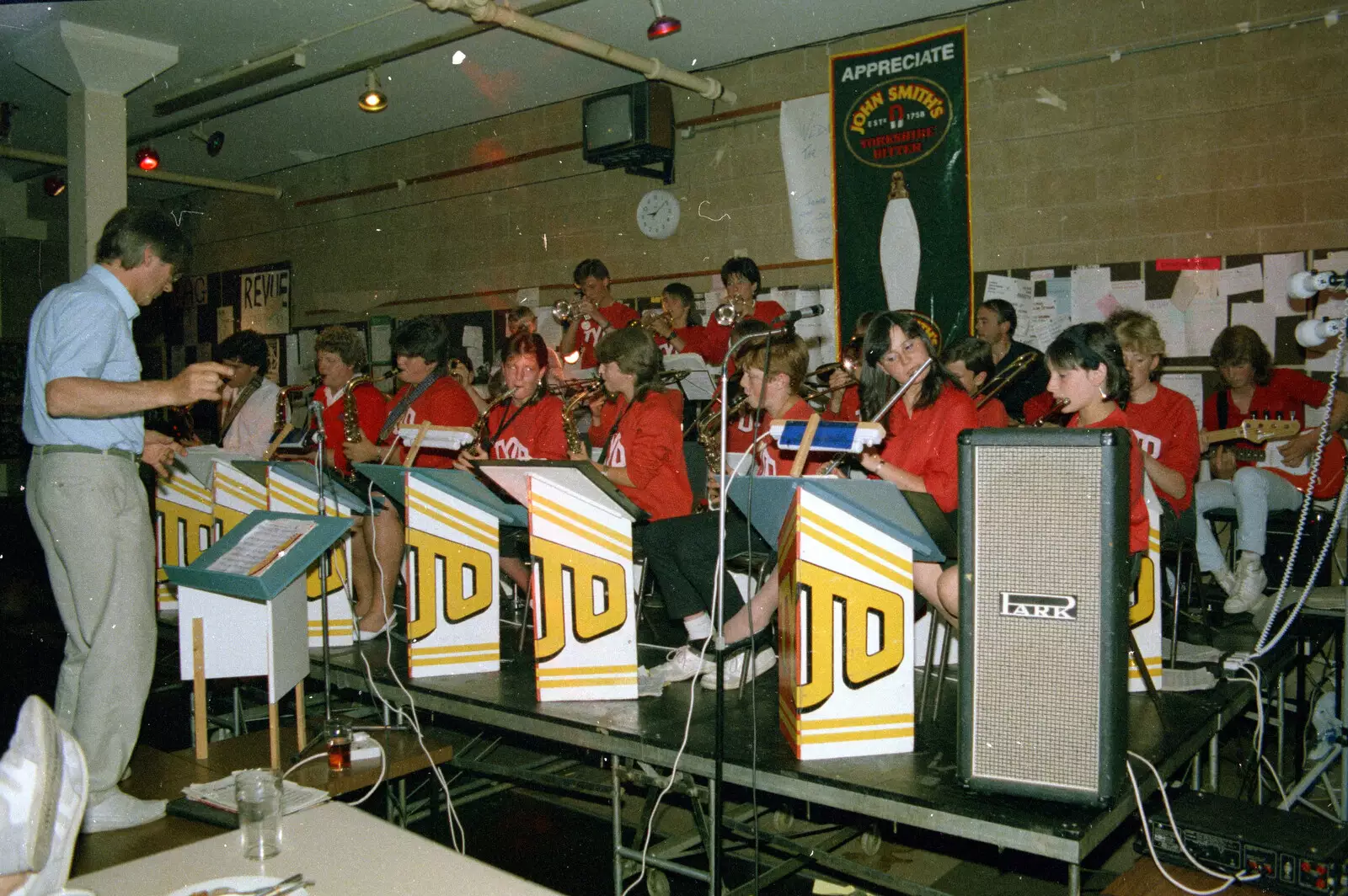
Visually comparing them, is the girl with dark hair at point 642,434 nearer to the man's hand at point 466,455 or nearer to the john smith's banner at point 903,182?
the man's hand at point 466,455

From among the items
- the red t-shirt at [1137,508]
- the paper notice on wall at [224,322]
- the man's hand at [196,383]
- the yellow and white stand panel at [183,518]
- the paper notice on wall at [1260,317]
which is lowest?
the yellow and white stand panel at [183,518]

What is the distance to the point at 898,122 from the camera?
6.20 meters

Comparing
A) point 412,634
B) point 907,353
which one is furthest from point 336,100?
point 907,353

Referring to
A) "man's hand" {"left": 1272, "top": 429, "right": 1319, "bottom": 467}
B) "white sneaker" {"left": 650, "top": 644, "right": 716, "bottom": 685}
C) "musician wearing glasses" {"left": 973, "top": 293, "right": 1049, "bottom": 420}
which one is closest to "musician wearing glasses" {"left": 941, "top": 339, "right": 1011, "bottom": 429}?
"musician wearing glasses" {"left": 973, "top": 293, "right": 1049, "bottom": 420}

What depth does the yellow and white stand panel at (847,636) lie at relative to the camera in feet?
10.0

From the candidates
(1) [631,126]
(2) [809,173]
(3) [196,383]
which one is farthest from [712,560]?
(1) [631,126]

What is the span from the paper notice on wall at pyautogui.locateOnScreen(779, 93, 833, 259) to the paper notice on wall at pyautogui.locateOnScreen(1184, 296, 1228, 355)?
2.16m

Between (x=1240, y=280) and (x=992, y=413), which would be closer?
(x=992, y=413)

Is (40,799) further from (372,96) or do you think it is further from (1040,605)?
(372,96)

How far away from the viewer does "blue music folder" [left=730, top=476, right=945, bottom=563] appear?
116 inches

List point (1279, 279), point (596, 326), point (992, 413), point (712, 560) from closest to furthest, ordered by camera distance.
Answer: point (712, 560) → point (992, 413) → point (1279, 279) → point (596, 326)

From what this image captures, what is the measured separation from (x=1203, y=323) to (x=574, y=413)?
10.8 ft

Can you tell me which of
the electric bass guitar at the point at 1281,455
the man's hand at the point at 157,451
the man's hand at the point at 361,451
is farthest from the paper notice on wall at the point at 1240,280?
the man's hand at the point at 157,451

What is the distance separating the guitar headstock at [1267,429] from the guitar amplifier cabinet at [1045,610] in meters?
2.82
